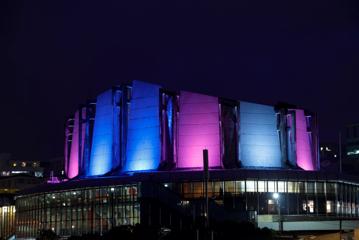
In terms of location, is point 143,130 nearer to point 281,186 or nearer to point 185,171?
point 185,171

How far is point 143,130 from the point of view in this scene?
10169 centimetres

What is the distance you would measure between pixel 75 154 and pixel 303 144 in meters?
40.5

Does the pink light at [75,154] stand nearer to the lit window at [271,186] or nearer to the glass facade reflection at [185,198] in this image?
the glass facade reflection at [185,198]

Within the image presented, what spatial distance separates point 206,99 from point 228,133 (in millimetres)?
6062

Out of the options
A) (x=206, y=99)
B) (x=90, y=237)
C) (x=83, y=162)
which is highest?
(x=206, y=99)

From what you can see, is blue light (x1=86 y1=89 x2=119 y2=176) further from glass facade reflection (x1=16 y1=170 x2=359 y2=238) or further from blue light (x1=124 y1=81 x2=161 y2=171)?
glass facade reflection (x1=16 y1=170 x2=359 y2=238)

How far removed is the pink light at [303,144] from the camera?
107188 millimetres

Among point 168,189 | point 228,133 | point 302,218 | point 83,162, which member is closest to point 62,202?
point 83,162

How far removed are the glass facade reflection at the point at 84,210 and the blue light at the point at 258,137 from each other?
19.9m

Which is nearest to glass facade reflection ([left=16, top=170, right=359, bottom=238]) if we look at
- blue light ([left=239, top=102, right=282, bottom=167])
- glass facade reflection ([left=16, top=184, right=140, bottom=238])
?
glass facade reflection ([left=16, top=184, right=140, bottom=238])

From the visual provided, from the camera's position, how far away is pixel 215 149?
97.9m

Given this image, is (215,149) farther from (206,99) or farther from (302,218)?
(302,218)

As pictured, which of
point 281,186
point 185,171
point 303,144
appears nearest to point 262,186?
point 281,186

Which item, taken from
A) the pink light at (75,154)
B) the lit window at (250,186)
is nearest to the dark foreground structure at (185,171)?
the lit window at (250,186)
